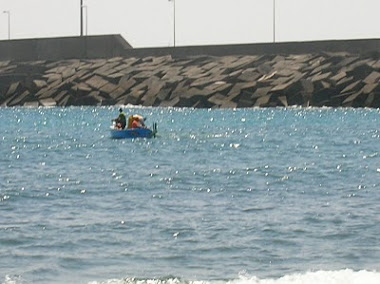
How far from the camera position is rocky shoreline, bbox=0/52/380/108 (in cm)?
7912

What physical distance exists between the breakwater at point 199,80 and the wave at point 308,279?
62.0 metres

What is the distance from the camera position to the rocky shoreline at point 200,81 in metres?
79.1

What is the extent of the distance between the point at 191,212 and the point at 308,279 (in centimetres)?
700

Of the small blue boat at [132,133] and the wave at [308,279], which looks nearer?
the wave at [308,279]

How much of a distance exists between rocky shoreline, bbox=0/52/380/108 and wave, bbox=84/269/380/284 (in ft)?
203

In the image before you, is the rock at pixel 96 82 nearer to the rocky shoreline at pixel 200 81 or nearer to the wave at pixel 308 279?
the rocky shoreline at pixel 200 81

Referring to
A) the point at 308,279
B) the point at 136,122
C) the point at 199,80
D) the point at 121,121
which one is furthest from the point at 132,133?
the point at 199,80

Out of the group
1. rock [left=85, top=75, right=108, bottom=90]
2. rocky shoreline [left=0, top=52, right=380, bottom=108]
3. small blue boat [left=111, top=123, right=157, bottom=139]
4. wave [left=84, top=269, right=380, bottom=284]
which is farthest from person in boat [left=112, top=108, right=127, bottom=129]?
rock [left=85, top=75, right=108, bottom=90]

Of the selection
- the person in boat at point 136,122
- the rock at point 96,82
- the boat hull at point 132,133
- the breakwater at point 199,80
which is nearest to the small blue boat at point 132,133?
the boat hull at point 132,133

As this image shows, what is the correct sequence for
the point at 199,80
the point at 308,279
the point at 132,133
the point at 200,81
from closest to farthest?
the point at 308,279 → the point at 132,133 → the point at 200,81 → the point at 199,80

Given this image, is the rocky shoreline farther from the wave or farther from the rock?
the wave

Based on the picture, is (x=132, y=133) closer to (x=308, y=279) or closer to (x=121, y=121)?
(x=121, y=121)

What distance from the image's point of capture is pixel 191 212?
21.8m

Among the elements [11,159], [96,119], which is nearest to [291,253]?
[11,159]
